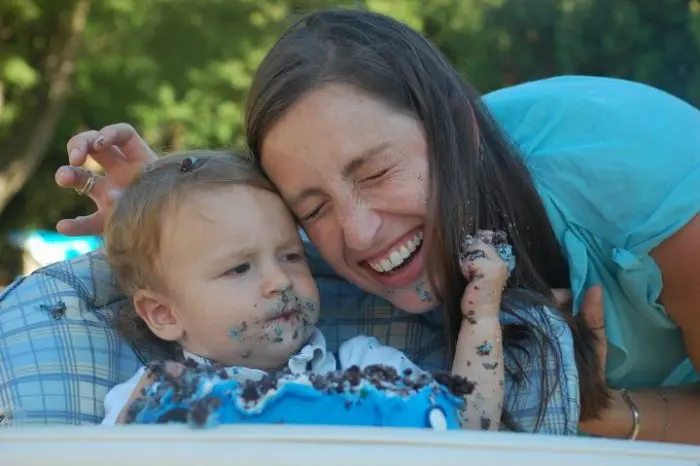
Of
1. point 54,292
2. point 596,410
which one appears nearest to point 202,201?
point 54,292

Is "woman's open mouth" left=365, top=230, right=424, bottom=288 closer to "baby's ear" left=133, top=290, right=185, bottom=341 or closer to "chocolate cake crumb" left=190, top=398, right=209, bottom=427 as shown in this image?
"baby's ear" left=133, top=290, right=185, bottom=341

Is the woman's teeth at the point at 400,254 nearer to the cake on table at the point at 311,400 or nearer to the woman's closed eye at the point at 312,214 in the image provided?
the woman's closed eye at the point at 312,214

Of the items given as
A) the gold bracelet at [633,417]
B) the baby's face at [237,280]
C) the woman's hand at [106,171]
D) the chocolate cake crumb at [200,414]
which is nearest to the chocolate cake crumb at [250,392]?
the chocolate cake crumb at [200,414]

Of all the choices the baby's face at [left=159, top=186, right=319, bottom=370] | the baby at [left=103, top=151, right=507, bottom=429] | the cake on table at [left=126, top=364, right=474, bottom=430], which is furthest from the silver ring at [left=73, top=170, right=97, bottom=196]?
the cake on table at [left=126, top=364, right=474, bottom=430]

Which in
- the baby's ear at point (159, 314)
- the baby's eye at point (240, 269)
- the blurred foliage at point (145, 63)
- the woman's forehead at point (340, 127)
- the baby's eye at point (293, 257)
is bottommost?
the blurred foliage at point (145, 63)

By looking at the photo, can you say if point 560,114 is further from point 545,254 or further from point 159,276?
point 159,276

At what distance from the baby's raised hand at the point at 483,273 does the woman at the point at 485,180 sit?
0.12ft

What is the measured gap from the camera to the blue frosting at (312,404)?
1.30 metres

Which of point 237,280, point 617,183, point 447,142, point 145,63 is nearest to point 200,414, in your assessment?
point 237,280

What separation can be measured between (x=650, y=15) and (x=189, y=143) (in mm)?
5518

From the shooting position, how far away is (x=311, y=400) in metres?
1.33

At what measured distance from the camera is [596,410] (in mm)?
2010

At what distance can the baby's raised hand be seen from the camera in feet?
5.41

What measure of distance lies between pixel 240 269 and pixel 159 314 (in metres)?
0.21
